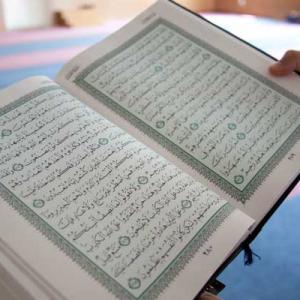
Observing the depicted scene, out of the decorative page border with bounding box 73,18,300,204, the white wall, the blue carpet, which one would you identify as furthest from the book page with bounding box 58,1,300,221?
the white wall

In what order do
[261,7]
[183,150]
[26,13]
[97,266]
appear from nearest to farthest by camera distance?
[97,266]
[183,150]
[26,13]
[261,7]

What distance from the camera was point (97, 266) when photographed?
1.08 feet

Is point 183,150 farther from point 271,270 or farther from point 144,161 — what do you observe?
point 271,270

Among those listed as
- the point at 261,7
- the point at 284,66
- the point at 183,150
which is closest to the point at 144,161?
the point at 183,150

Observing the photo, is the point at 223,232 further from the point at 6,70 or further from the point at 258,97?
the point at 6,70

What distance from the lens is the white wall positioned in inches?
93.2

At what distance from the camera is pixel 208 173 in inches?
17.1

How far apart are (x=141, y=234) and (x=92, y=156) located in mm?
95

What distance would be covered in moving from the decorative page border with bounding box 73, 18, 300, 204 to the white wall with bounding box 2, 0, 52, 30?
200cm

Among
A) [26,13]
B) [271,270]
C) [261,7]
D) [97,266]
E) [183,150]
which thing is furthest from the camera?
[261,7]

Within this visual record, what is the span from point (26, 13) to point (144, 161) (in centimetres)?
227

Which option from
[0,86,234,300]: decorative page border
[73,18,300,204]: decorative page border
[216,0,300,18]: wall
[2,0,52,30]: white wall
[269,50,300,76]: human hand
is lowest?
[0,86,234,300]: decorative page border

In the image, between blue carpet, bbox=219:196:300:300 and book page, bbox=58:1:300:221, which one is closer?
book page, bbox=58:1:300:221

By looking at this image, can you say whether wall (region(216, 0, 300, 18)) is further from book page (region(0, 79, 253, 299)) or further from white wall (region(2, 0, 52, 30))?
book page (region(0, 79, 253, 299))
